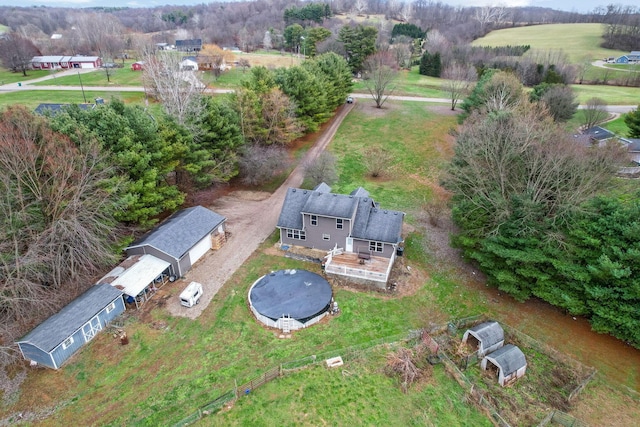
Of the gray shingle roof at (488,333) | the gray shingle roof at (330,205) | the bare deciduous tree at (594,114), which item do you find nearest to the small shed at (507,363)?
the gray shingle roof at (488,333)

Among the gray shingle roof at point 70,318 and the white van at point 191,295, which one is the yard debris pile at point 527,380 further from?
the gray shingle roof at point 70,318

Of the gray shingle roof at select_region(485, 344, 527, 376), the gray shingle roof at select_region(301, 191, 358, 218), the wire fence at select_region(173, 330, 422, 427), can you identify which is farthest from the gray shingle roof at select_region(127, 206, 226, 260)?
the gray shingle roof at select_region(485, 344, 527, 376)

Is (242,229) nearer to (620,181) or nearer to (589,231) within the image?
(589,231)

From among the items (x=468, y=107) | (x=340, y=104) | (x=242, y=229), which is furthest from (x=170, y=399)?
(x=340, y=104)

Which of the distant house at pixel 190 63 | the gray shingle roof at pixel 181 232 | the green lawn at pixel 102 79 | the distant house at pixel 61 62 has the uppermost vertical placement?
the distant house at pixel 190 63

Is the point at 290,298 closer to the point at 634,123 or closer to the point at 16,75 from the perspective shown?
the point at 634,123

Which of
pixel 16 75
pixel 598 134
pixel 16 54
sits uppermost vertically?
pixel 16 54

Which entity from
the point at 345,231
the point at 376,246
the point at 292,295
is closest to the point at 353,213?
the point at 345,231
